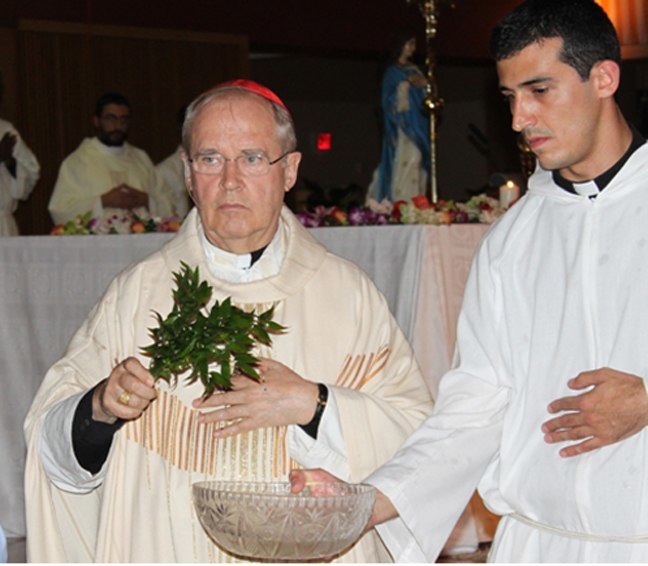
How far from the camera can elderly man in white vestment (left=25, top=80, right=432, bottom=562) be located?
307 centimetres

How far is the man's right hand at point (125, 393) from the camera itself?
2799 mm

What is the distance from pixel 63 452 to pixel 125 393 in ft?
1.03

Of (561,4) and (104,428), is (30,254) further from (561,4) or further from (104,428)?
(561,4)

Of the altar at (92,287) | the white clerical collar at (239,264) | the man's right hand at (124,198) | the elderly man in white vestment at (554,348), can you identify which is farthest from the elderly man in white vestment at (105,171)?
the elderly man in white vestment at (554,348)

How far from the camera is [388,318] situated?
3.28m

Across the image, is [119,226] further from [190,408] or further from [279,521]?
[279,521]

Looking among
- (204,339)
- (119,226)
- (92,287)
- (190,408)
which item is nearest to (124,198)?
(119,226)

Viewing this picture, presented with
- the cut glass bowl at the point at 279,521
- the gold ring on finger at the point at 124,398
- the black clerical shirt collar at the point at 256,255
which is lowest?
the cut glass bowl at the point at 279,521

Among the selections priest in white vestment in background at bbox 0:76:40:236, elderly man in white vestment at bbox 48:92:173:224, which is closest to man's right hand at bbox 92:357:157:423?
elderly man in white vestment at bbox 48:92:173:224

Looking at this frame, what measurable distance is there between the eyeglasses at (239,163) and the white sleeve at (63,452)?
0.57 meters

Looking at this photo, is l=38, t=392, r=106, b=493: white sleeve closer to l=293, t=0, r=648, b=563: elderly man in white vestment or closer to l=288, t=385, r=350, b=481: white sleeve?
l=288, t=385, r=350, b=481: white sleeve

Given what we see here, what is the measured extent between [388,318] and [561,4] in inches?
34.2

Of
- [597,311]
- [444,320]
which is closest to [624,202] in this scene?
Answer: [597,311]

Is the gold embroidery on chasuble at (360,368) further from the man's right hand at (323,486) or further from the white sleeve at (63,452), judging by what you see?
the white sleeve at (63,452)
